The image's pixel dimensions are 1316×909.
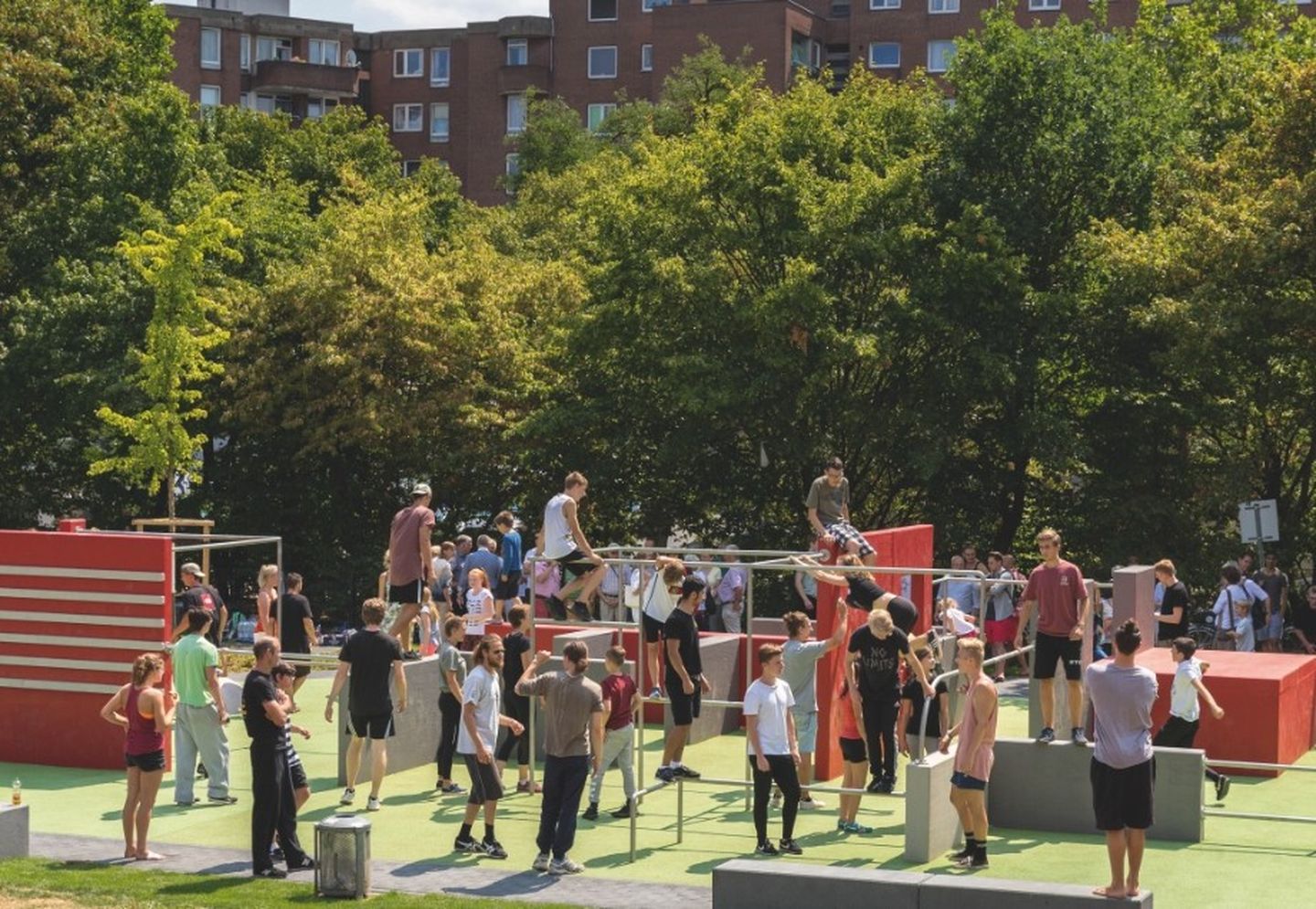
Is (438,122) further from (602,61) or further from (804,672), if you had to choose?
(804,672)

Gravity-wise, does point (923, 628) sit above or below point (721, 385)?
below

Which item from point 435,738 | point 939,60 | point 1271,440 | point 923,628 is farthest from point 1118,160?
point 939,60

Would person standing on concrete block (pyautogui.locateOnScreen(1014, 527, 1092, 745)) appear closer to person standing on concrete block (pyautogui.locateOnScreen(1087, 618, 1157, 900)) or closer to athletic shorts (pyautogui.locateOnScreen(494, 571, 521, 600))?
person standing on concrete block (pyautogui.locateOnScreen(1087, 618, 1157, 900))

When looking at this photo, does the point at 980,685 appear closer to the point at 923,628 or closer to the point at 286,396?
the point at 923,628

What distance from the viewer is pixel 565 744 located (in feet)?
51.6

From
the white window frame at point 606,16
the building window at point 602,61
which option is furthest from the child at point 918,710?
the white window frame at point 606,16

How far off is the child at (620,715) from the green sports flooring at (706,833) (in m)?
0.67

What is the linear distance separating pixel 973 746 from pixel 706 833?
3.37m

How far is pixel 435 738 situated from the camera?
21.3 m

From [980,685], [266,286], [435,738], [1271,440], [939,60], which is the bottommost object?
[435,738]

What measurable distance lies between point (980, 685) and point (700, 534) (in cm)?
2297

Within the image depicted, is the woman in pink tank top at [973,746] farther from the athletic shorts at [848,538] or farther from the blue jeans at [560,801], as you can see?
the athletic shorts at [848,538]

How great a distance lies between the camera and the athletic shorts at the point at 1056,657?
17.7 meters

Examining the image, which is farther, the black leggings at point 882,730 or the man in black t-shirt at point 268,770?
the black leggings at point 882,730
